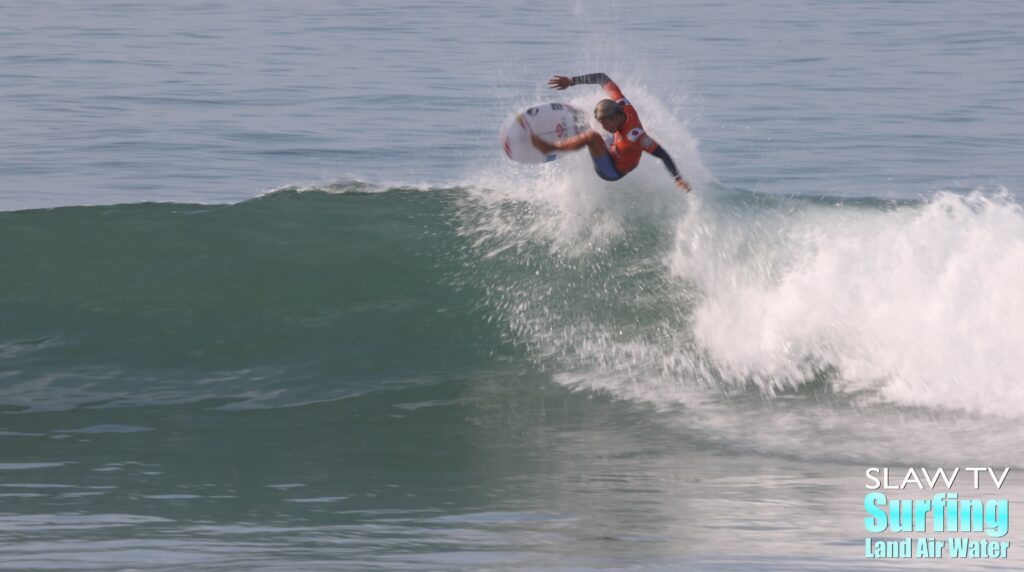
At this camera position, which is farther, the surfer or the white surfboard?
the white surfboard

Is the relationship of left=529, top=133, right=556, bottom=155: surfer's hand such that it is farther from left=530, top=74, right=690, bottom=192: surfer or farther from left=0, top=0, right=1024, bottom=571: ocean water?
left=0, top=0, right=1024, bottom=571: ocean water

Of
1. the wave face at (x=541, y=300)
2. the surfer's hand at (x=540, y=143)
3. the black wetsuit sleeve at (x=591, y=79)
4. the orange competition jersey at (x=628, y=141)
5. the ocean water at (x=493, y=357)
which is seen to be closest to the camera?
the ocean water at (x=493, y=357)

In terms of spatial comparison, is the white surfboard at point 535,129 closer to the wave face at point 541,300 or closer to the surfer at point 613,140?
the surfer at point 613,140

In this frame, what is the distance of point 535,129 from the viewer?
1041 centimetres

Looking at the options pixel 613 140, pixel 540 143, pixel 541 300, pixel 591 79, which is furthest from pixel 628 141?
pixel 541 300

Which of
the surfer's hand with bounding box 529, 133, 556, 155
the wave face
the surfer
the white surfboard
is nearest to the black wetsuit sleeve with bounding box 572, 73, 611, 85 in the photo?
the surfer

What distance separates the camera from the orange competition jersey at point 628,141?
394 inches

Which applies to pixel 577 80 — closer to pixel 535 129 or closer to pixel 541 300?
pixel 535 129

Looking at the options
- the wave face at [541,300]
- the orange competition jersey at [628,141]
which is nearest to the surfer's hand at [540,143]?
the orange competition jersey at [628,141]

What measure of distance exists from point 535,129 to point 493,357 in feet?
5.52

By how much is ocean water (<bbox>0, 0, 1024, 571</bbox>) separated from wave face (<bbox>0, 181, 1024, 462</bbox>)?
0.03 metres

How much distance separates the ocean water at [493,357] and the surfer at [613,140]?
3.64ft

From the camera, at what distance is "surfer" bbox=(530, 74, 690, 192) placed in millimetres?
9891

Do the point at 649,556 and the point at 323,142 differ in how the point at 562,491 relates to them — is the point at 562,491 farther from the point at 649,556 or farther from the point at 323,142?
the point at 323,142
